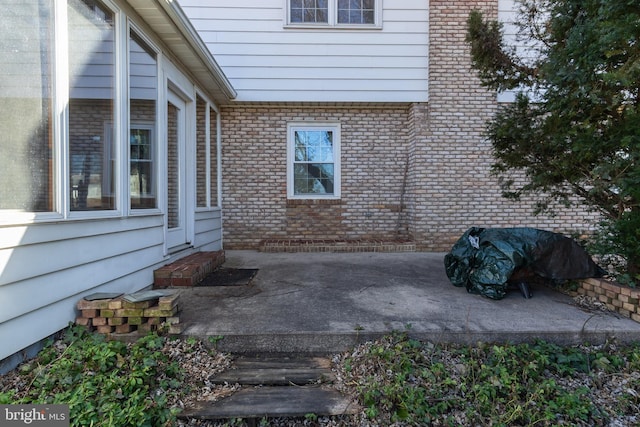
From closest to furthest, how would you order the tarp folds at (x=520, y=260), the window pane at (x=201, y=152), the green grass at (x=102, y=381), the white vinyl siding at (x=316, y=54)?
1. the green grass at (x=102, y=381)
2. the tarp folds at (x=520, y=260)
3. the window pane at (x=201, y=152)
4. the white vinyl siding at (x=316, y=54)

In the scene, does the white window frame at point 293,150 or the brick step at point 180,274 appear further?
the white window frame at point 293,150

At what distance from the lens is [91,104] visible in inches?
111

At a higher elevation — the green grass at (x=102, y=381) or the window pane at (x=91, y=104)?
the window pane at (x=91, y=104)

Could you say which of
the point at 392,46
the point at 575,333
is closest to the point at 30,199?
the point at 575,333

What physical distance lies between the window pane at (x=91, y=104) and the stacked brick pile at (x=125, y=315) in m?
0.78

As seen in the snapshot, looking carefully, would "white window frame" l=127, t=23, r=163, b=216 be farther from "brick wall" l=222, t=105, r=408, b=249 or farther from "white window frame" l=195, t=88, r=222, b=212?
"brick wall" l=222, t=105, r=408, b=249

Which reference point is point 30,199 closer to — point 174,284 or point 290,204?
point 174,284

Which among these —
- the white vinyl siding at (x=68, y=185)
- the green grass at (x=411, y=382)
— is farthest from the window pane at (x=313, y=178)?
the green grass at (x=411, y=382)

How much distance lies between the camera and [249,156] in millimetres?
6574

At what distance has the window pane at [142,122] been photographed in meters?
3.39

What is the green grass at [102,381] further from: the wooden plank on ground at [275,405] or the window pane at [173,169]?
the window pane at [173,169]

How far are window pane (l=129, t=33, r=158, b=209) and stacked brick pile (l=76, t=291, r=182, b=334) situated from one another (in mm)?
1182

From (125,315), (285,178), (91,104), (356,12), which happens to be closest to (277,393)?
(125,315)

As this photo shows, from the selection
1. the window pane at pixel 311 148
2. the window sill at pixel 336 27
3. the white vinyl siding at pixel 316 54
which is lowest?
the window pane at pixel 311 148
